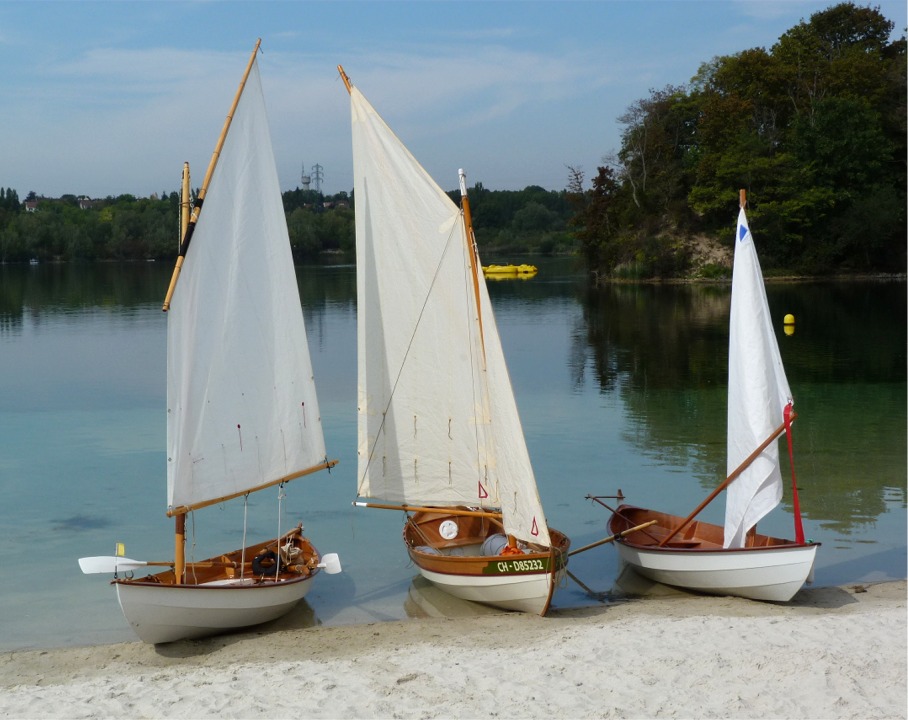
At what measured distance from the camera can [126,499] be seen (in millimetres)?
21547

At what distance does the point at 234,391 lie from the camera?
1450 centimetres

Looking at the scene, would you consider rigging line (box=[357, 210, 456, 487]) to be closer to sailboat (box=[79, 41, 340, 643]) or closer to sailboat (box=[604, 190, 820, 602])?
sailboat (box=[79, 41, 340, 643])

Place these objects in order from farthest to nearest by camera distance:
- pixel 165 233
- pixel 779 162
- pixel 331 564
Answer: pixel 165 233 < pixel 779 162 < pixel 331 564

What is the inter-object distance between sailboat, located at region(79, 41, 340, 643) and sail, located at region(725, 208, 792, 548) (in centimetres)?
610

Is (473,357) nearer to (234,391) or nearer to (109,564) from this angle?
(234,391)

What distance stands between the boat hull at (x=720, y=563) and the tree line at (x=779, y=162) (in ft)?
227

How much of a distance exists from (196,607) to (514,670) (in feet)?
14.6

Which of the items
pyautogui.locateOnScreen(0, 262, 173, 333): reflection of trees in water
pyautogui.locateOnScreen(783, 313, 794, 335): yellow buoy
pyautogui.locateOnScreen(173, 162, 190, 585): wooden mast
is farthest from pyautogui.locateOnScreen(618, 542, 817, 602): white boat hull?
pyautogui.locateOnScreen(0, 262, 173, 333): reflection of trees in water

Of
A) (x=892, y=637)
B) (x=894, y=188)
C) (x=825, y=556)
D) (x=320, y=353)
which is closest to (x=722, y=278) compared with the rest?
(x=894, y=188)

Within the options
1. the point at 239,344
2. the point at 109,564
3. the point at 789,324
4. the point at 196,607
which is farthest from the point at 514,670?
the point at 789,324

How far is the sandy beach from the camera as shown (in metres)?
10.3

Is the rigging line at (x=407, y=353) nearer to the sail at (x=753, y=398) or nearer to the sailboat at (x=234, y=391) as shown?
the sailboat at (x=234, y=391)

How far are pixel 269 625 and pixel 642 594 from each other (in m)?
5.66

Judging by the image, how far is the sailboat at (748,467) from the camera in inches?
569
